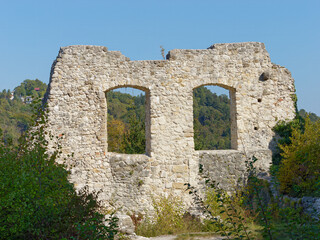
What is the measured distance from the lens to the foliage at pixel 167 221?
24.7 feet

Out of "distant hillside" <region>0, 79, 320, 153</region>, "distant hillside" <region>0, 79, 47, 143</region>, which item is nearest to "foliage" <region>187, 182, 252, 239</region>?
"distant hillside" <region>0, 79, 320, 153</region>

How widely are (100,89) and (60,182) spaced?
3.52m

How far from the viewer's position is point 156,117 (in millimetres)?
8516

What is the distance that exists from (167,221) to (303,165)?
118 inches

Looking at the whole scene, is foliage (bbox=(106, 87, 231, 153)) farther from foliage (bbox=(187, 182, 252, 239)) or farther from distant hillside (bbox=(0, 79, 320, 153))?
foliage (bbox=(187, 182, 252, 239))

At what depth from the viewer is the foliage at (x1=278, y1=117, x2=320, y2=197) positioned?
22.4 ft

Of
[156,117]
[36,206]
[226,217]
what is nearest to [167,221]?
[226,217]

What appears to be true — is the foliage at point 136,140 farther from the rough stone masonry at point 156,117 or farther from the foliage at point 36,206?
the foliage at point 36,206

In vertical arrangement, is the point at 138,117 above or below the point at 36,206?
above

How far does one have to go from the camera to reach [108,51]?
28.1ft

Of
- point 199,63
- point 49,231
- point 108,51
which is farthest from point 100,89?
point 49,231

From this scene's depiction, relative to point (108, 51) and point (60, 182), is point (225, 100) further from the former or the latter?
point (60, 182)

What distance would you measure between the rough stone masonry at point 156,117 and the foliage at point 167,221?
222 millimetres

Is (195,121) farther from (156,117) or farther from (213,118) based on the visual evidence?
(213,118)
